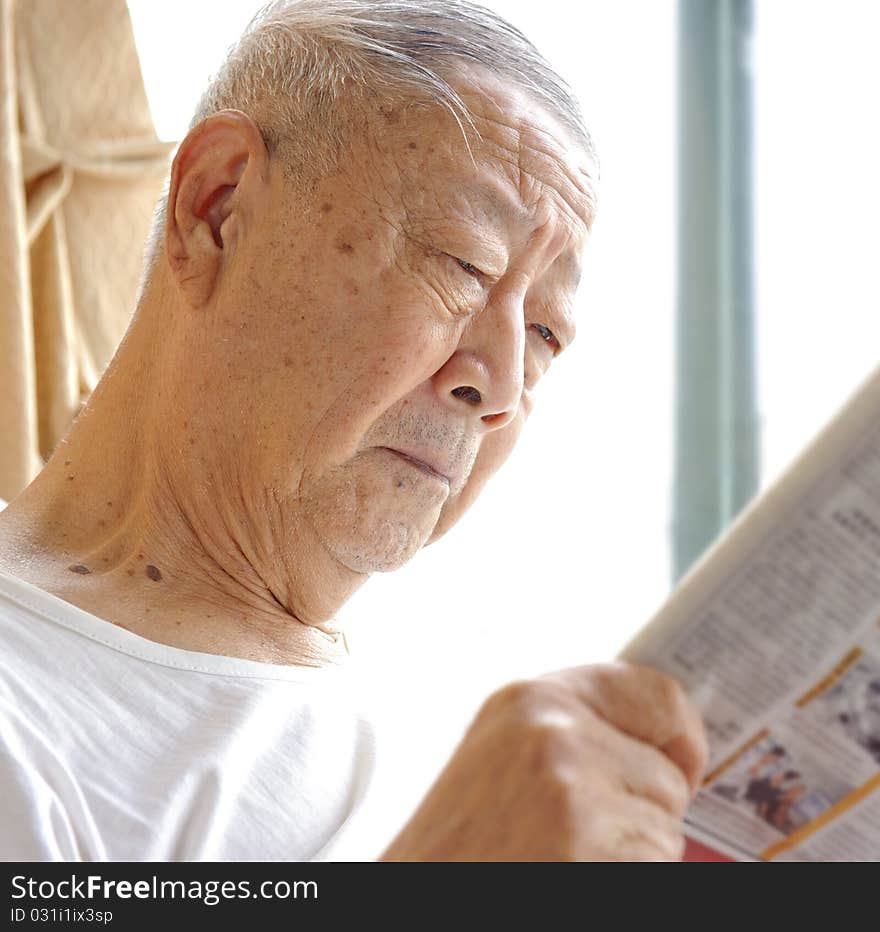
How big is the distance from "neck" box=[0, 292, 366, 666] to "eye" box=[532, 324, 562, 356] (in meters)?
0.34

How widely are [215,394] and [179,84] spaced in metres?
1.22

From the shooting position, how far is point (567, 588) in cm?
239

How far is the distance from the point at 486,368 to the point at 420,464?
0.38 ft

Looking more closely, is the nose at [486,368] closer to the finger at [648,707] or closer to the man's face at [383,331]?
the man's face at [383,331]

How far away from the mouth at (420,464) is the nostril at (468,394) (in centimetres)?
8

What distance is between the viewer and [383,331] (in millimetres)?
1190

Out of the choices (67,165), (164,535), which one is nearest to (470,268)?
(164,535)

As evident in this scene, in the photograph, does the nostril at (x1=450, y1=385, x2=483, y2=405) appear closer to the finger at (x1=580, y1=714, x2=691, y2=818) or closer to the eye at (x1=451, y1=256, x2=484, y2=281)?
the eye at (x1=451, y1=256, x2=484, y2=281)

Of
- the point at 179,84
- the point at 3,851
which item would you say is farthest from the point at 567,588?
the point at 3,851

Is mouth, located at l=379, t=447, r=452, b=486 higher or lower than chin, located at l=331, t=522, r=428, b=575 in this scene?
higher

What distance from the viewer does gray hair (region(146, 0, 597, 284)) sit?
1.26 metres

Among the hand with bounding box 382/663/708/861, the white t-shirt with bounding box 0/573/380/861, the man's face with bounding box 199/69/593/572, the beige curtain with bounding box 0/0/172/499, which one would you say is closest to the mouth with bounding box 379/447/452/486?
the man's face with bounding box 199/69/593/572

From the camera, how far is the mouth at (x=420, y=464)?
48.1 inches

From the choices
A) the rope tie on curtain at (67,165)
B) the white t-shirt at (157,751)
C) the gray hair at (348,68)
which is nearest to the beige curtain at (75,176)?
the rope tie on curtain at (67,165)
